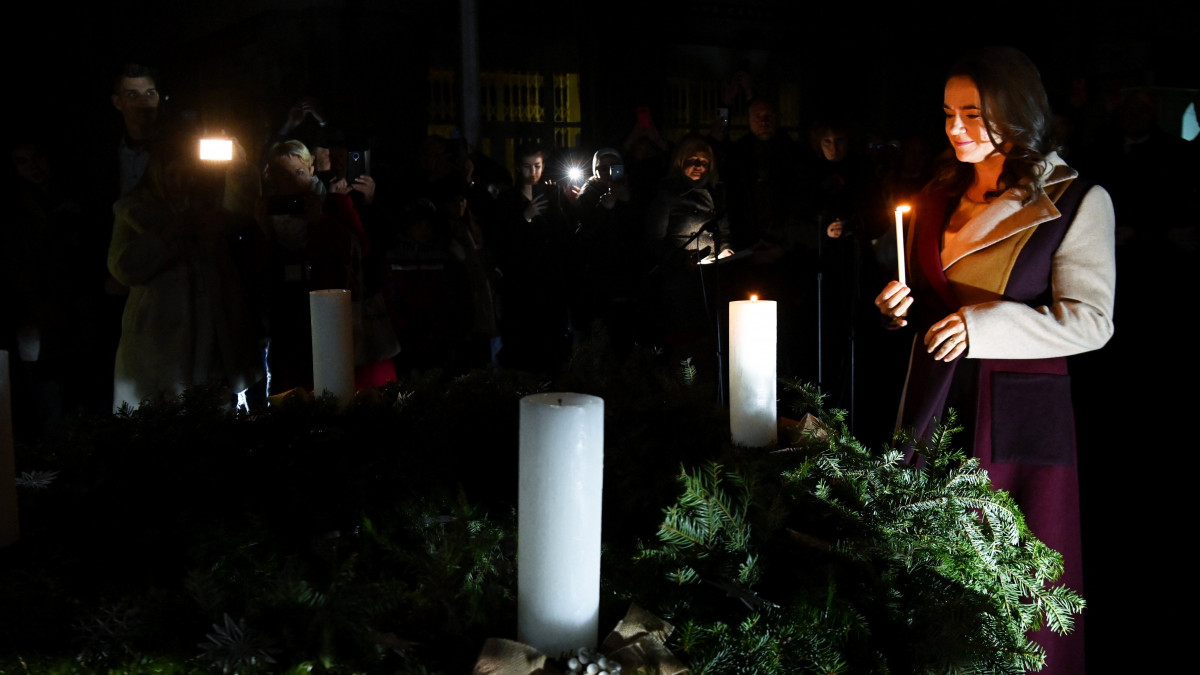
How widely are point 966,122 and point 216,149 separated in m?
2.49

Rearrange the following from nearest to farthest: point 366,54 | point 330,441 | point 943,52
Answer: point 330,441 < point 366,54 < point 943,52

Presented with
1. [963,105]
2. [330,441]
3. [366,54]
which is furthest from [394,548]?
[366,54]

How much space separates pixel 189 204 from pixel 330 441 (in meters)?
2.11

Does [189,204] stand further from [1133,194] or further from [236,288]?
[1133,194]

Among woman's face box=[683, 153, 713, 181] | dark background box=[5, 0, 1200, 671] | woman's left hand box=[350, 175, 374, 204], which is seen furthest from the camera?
woman's face box=[683, 153, 713, 181]

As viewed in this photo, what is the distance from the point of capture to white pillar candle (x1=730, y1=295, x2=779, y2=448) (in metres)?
1.46

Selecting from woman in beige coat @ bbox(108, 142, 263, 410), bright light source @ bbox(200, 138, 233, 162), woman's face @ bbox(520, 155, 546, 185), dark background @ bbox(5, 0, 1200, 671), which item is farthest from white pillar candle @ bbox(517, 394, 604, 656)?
woman's face @ bbox(520, 155, 546, 185)

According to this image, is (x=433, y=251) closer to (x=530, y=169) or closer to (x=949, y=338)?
(x=530, y=169)

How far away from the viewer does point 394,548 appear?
97 centimetres

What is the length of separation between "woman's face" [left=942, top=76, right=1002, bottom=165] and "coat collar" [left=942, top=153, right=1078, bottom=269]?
9 centimetres

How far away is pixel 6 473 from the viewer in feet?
3.52

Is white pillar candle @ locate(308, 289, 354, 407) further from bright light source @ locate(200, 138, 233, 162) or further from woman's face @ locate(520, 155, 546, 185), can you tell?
woman's face @ locate(520, 155, 546, 185)

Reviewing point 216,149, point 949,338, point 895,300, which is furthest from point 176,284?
point 949,338

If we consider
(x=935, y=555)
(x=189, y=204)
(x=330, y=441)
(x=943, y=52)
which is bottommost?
(x=935, y=555)
